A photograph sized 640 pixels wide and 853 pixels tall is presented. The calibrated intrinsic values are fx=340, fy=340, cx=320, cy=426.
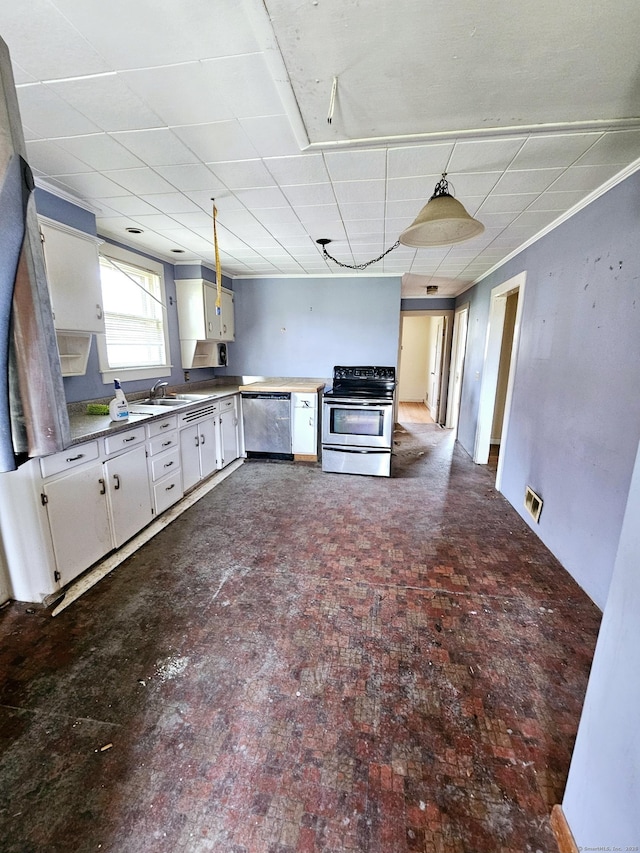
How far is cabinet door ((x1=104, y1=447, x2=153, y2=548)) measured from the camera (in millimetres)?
2334

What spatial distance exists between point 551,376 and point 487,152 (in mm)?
1579

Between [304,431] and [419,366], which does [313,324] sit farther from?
[419,366]

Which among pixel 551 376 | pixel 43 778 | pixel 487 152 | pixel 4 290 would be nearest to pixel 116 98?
pixel 4 290

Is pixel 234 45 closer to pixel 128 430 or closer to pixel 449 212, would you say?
pixel 449 212

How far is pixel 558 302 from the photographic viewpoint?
2508 mm

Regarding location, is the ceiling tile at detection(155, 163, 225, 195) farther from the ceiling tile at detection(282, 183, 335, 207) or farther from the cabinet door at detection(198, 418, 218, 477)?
the cabinet door at detection(198, 418, 218, 477)

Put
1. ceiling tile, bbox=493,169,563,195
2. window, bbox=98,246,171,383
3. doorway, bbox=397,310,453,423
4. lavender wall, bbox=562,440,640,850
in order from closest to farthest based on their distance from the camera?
lavender wall, bbox=562,440,640,850
ceiling tile, bbox=493,169,563,195
window, bbox=98,246,171,383
doorway, bbox=397,310,453,423

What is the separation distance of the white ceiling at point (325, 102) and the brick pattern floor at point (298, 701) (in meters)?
2.38

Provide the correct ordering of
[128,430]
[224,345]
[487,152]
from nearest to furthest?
[487,152], [128,430], [224,345]

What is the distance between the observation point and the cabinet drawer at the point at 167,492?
9.29 feet

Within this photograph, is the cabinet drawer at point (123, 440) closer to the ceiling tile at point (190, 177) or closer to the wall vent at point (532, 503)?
the ceiling tile at point (190, 177)

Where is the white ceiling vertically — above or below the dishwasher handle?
above

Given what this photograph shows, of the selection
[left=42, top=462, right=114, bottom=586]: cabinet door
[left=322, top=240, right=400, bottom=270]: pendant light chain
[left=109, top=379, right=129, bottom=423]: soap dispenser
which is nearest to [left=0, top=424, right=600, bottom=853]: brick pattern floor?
[left=42, top=462, right=114, bottom=586]: cabinet door

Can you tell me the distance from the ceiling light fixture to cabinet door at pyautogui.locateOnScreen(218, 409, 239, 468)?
9.37 feet
